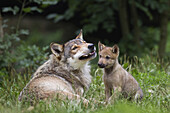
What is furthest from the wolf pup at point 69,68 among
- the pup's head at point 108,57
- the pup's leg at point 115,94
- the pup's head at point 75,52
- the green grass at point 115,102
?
the pup's leg at point 115,94

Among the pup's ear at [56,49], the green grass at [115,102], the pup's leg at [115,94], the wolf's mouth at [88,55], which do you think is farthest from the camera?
the pup's ear at [56,49]

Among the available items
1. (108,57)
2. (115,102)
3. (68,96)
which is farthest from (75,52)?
(115,102)

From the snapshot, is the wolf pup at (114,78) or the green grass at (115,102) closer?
the green grass at (115,102)

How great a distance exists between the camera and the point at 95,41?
13.2 metres

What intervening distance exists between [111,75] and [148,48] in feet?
23.2

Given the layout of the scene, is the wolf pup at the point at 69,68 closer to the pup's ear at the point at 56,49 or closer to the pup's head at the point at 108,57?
the pup's ear at the point at 56,49

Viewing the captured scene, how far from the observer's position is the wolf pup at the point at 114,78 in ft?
18.0

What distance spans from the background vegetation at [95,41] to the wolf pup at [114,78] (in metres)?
0.27

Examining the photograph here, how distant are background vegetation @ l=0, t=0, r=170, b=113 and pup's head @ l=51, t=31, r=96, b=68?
67 cm

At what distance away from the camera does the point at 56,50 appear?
5.92 meters

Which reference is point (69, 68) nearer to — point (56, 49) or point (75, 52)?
point (75, 52)

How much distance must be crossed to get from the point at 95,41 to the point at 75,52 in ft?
24.3

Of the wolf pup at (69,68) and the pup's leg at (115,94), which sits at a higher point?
the wolf pup at (69,68)

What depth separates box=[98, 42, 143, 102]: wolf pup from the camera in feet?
18.0
